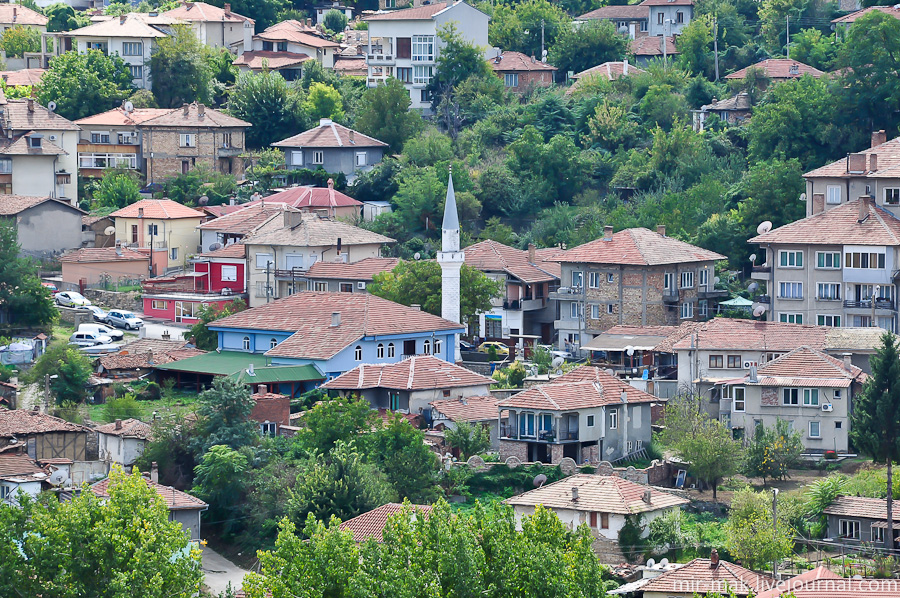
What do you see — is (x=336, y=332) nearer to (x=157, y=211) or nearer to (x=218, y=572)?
(x=218, y=572)

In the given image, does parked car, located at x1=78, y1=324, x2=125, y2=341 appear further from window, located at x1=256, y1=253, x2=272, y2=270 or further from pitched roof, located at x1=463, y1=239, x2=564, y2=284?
pitched roof, located at x1=463, y1=239, x2=564, y2=284

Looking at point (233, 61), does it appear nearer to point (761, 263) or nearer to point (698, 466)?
point (761, 263)

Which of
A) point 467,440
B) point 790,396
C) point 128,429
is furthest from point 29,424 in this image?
point 790,396

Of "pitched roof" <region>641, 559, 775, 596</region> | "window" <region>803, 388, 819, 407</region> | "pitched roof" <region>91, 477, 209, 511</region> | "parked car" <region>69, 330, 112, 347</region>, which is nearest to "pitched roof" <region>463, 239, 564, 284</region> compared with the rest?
"parked car" <region>69, 330, 112, 347</region>

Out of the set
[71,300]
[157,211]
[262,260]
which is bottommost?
[71,300]

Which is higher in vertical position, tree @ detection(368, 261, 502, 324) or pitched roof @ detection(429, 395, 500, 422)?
tree @ detection(368, 261, 502, 324)

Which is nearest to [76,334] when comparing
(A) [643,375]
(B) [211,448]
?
(B) [211,448]

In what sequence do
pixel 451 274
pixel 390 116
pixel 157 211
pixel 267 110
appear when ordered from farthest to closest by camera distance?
pixel 267 110 → pixel 390 116 → pixel 157 211 → pixel 451 274
